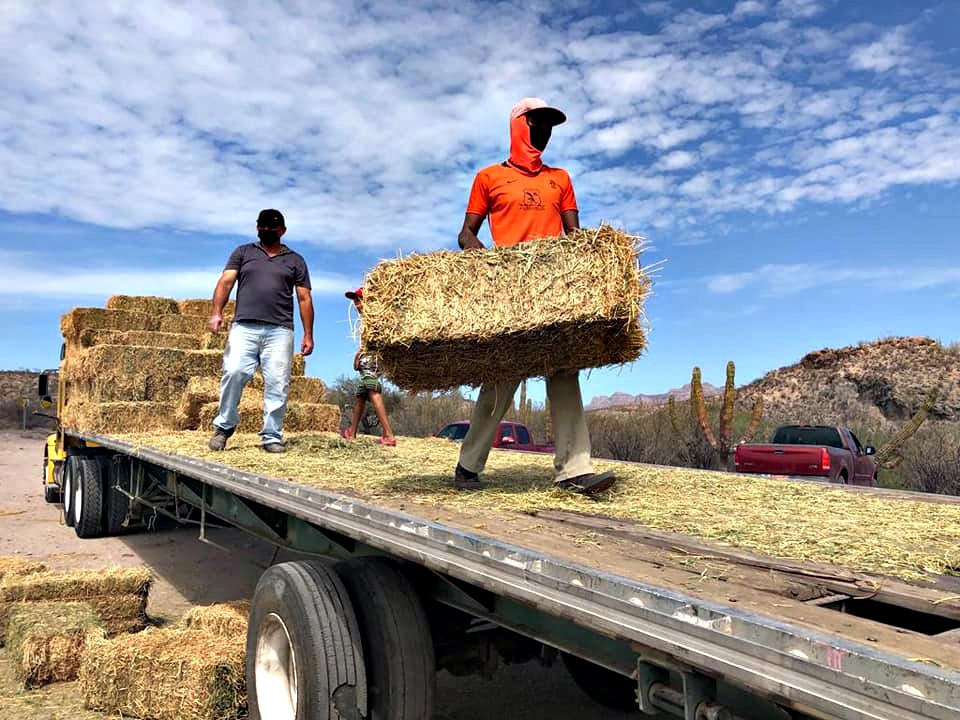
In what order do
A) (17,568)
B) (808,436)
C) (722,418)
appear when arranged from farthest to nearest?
(722,418) < (808,436) < (17,568)

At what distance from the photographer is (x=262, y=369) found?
6770mm

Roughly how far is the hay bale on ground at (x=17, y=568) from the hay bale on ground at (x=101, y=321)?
19.5 ft

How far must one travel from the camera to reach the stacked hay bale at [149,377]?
926 cm

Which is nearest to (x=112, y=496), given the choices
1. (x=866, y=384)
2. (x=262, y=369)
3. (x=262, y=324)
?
(x=262, y=369)

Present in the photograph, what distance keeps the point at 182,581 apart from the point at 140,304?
A: 261 inches

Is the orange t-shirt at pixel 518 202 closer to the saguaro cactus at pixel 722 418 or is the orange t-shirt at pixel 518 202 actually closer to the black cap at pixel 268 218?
the black cap at pixel 268 218

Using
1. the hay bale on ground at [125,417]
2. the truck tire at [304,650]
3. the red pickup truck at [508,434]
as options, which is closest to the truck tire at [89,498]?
the hay bale on ground at [125,417]

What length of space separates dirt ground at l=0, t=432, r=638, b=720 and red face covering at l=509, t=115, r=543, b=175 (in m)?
2.84

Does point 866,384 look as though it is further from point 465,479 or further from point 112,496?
point 465,479

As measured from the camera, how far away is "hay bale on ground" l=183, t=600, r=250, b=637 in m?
4.55

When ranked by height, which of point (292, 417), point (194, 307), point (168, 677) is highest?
point (194, 307)

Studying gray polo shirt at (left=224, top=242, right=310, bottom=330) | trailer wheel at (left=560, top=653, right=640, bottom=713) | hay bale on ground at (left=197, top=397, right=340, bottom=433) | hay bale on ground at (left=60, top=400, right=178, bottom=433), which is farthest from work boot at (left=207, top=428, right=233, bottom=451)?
trailer wheel at (left=560, top=653, right=640, bottom=713)

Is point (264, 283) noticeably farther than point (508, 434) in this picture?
No

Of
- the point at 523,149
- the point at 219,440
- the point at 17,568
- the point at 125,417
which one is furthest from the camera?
the point at 125,417
